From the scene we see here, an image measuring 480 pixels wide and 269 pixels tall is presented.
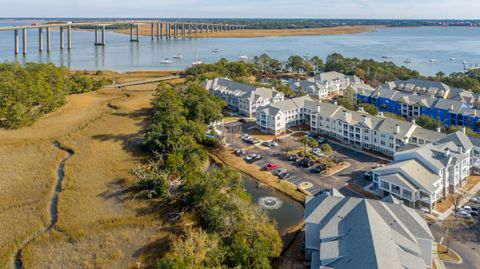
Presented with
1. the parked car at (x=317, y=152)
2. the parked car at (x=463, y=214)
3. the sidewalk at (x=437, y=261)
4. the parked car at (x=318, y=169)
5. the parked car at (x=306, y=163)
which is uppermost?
the parked car at (x=317, y=152)

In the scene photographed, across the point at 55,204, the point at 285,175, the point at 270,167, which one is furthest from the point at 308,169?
the point at 55,204

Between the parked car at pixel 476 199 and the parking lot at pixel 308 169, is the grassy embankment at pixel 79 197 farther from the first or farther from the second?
the parked car at pixel 476 199

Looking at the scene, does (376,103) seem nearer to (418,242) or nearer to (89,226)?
(418,242)

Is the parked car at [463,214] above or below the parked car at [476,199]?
below

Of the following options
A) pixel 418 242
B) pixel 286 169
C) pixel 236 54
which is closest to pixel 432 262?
pixel 418 242

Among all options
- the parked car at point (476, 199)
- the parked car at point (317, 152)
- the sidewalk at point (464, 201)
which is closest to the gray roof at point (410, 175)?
the sidewalk at point (464, 201)

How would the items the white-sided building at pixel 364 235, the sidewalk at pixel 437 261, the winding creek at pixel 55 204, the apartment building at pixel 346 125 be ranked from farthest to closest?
the apartment building at pixel 346 125 → the winding creek at pixel 55 204 → the sidewalk at pixel 437 261 → the white-sided building at pixel 364 235

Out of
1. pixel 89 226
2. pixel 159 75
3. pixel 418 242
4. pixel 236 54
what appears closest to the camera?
pixel 418 242
